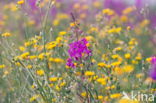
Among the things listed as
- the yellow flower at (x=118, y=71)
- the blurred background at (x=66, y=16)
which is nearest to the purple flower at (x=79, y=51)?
the yellow flower at (x=118, y=71)

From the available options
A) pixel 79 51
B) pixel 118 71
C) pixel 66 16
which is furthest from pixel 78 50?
pixel 66 16

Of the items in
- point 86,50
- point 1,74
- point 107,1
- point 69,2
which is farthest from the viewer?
point 69,2

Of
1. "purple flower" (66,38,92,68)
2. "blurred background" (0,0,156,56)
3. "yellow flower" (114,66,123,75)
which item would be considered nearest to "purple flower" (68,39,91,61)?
"purple flower" (66,38,92,68)

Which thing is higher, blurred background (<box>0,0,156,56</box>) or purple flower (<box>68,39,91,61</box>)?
blurred background (<box>0,0,156,56</box>)

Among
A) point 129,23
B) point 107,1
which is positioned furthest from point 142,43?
point 107,1

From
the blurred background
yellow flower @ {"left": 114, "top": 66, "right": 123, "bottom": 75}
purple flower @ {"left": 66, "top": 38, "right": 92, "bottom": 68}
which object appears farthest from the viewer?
the blurred background

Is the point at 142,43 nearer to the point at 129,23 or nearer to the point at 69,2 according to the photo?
the point at 129,23

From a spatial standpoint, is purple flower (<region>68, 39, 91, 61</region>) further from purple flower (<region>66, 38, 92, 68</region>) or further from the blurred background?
the blurred background

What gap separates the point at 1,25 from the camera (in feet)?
19.5

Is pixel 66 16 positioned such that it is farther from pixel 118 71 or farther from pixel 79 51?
pixel 79 51

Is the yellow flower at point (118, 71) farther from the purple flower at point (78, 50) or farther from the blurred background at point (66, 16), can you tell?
the blurred background at point (66, 16)

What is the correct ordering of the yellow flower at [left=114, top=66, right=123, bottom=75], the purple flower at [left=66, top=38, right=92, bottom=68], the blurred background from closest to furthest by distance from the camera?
the purple flower at [left=66, top=38, right=92, bottom=68]
the yellow flower at [left=114, top=66, right=123, bottom=75]
the blurred background

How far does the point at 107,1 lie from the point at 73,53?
13.0ft

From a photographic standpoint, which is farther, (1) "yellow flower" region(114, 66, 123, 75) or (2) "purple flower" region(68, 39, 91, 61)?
(1) "yellow flower" region(114, 66, 123, 75)
